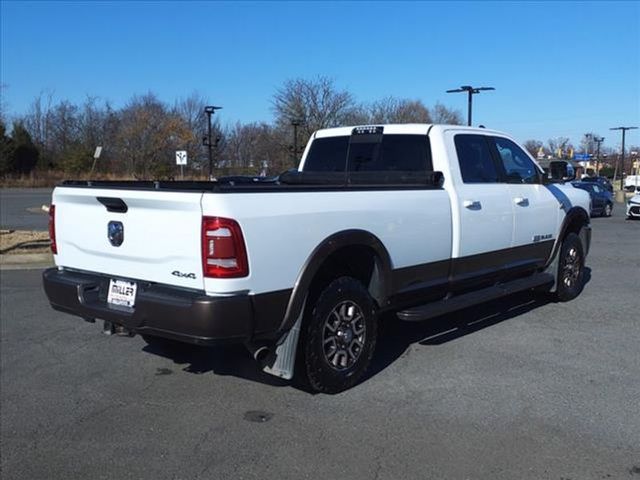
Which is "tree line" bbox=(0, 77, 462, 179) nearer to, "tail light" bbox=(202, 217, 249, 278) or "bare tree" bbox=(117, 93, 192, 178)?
"bare tree" bbox=(117, 93, 192, 178)

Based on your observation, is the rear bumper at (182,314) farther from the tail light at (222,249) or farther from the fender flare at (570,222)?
the fender flare at (570,222)

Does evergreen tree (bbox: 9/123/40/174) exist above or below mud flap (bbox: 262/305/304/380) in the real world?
above

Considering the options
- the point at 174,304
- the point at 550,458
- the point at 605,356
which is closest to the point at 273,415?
the point at 174,304

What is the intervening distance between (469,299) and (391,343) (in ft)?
2.79

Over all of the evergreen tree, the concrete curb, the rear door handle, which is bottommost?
the concrete curb

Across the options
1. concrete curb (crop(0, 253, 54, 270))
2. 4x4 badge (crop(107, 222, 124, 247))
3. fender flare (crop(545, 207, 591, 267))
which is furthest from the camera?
concrete curb (crop(0, 253, 54, 270))

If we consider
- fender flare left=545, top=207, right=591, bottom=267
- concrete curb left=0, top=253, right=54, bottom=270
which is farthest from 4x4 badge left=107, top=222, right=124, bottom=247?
concrete curb left=0, top=253, right=54, bottom=270

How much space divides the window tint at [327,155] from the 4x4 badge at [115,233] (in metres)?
2.71

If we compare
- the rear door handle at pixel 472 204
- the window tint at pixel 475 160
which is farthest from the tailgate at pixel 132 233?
the window tint at pixel 475 160

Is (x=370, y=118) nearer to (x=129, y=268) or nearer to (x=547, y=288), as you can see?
(x=547, y=288)

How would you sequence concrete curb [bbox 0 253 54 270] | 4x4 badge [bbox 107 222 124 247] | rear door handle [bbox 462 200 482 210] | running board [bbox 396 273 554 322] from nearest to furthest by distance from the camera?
4x4 badge [bbox 107 222 124 247] → running board [bbox 396 273 554 322] → rear door handle [bbox 462 200 482 210] → concrete curb [bbox 0 253 54 270]

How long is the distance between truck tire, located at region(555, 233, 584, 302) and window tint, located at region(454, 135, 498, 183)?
185 centimetres

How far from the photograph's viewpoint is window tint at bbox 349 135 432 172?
586cm

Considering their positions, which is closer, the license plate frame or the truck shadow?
the license plate frame
